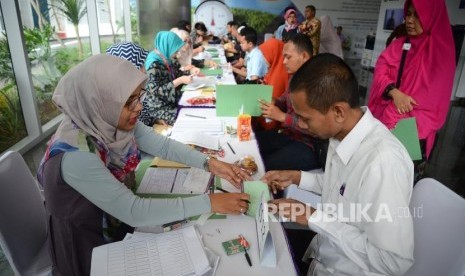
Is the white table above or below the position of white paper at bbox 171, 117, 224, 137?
below

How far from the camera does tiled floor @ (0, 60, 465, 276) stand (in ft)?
9.38

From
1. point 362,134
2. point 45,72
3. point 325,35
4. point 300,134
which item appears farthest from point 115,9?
point 362,134

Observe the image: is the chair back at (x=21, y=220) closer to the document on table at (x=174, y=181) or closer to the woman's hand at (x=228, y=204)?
the document on table at (x=174, y=181)

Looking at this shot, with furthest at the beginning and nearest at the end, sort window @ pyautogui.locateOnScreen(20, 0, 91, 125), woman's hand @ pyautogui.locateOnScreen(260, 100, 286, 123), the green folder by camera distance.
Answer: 1. window @ pyautogui.locateOnScreen(20, 0, 91, 125)
2. woman's hand @ pyautogui.locateOnScreen(260, 100, 286, 123)
3. the green folder

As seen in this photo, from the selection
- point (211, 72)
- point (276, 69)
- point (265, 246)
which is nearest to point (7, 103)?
point (211, 72)

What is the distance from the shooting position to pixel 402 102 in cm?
191

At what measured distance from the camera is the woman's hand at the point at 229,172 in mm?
1391

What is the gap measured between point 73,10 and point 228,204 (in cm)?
404

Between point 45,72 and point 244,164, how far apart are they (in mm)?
3190

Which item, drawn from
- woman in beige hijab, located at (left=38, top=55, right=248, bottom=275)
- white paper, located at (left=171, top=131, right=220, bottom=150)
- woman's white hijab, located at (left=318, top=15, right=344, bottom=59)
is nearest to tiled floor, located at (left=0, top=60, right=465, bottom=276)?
woman in beige hijab, located at (left=38, top=55, right=248, bottom=275)

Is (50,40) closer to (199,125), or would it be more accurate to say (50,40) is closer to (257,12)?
(199,125)

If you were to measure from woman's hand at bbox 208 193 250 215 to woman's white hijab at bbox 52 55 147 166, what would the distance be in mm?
483

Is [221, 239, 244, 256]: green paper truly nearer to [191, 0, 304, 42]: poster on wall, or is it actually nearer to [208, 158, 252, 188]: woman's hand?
[208, 158, 252, 188]: woman's hand

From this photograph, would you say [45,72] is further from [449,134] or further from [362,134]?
[449,134]
